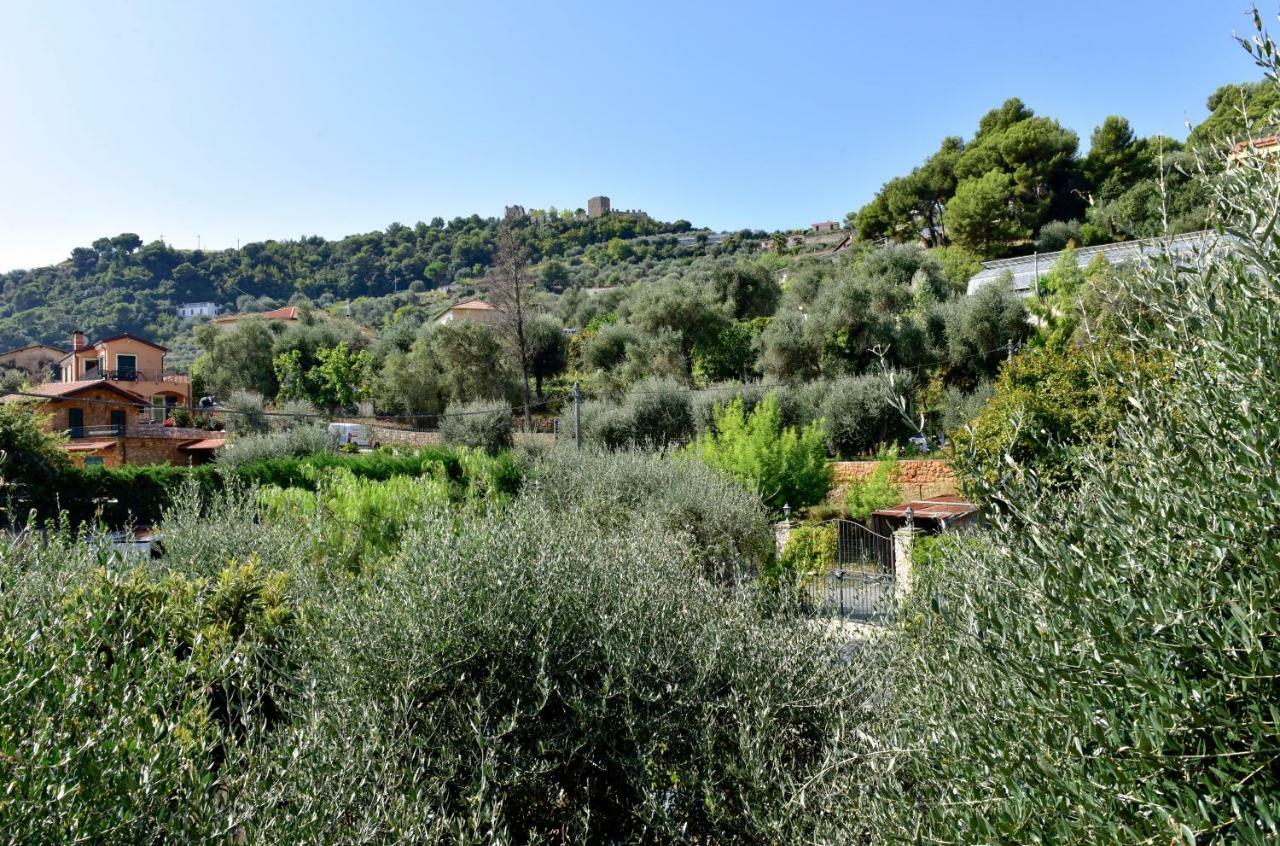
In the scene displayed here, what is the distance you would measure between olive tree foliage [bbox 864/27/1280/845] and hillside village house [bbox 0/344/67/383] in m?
62.5

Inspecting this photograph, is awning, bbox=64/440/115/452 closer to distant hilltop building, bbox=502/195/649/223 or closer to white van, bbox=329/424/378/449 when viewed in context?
white van, bbox=329/424/378/449

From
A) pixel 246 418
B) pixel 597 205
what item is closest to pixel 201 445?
pixel 246 418

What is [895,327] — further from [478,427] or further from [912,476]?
[478,427]

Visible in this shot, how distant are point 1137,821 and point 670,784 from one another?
2181mm

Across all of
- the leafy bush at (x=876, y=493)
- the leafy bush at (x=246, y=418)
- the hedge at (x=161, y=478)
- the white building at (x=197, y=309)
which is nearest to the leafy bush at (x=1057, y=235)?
the leafy bush at (x=876, y=493)

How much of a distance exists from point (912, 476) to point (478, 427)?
51.6 ft

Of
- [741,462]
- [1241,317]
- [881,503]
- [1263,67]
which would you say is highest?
[1263,67]

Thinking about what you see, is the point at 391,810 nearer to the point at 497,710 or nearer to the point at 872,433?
the point at 497,710

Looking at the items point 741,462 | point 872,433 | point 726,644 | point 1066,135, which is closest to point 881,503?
point 741,462

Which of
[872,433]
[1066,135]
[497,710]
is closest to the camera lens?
[497,710]

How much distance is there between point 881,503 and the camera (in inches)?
710

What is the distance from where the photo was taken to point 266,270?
90562 millimetres

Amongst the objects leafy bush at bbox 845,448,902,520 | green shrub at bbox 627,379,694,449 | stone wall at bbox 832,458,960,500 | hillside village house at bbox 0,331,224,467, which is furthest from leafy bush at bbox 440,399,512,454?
leafy bush at bbox 845,448,902,520

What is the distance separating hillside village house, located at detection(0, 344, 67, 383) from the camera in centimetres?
5134
